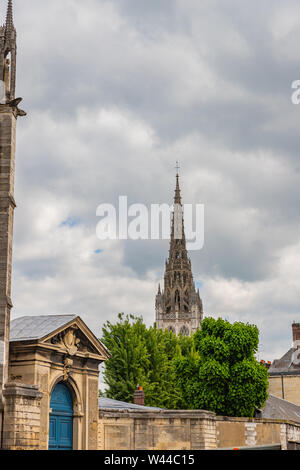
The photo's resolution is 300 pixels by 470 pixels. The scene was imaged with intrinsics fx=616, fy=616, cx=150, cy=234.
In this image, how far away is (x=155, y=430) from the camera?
27688 millimetres

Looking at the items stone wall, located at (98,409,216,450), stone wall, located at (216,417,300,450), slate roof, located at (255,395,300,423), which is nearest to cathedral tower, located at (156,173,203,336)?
slate roof, located at (255,395,300,423)

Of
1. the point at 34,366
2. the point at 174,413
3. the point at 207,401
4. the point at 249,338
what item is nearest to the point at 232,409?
the point at 207,401

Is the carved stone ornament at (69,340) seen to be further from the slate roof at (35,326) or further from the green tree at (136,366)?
the green tree at (136,366)

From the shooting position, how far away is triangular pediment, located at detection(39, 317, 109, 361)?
907 inches

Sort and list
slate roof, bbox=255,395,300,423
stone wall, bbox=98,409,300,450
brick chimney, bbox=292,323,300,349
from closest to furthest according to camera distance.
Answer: stone wall, bbox=98,409,300,450 → slate roof, bbox=255,395,300,423 → brick chimney, bbox=292,323,300,349

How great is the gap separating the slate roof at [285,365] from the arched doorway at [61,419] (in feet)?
157

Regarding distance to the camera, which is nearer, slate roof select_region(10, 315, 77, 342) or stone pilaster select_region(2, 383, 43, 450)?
stone pilaster select_region(2, 383, 43, 450)

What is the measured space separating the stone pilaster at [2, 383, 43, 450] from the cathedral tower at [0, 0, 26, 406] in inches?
22.3

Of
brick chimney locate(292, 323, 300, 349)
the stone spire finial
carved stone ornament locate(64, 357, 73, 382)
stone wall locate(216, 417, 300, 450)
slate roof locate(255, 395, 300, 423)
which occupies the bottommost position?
stone wall locate(216, 417, 300, 450)

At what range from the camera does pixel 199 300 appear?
166500mm

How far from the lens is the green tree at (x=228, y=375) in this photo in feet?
135

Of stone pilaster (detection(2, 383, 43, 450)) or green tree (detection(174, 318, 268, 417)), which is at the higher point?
green tree (detection(174, 318, 268, 417))

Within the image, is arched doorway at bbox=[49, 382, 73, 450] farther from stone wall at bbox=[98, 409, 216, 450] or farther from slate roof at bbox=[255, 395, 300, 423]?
slate roof at bbox=[255, 395, 300, 423]

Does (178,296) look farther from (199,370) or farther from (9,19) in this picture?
(9,19)
